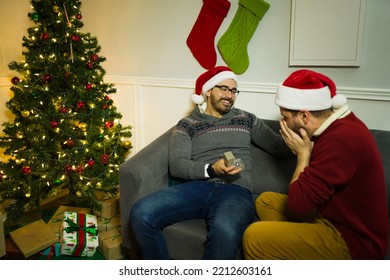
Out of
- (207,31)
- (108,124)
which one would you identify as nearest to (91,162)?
(108,124)

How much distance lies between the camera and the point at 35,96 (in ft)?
7.90

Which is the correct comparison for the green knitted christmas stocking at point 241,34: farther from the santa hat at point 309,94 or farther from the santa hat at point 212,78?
the santa hat at point 309,94

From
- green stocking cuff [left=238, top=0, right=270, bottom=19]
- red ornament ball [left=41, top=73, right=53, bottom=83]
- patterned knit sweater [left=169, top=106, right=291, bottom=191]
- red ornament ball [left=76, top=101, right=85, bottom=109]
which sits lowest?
patterned knit sweater [left=169, top=106, right=291, bottom=191]

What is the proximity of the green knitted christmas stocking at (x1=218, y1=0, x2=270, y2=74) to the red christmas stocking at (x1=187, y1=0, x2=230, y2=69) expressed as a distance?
0.30 ft

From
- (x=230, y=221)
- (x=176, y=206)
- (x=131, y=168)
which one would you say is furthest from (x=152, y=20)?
(x=230, y=221)

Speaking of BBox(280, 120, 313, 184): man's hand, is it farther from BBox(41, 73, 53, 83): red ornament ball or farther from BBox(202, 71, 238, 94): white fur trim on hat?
BBox(41, 73, 53, 83): red ornament ball

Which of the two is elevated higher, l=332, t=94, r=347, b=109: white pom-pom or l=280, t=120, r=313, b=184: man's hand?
l=332, t=94, r=347, b=109: white pom-pom

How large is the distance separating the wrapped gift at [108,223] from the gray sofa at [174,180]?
0.91 ft

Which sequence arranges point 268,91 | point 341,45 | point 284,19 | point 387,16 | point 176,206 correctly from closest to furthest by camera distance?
point 176,206 < point 387,16 < point 341,45 < point 284,19 < point 268,91

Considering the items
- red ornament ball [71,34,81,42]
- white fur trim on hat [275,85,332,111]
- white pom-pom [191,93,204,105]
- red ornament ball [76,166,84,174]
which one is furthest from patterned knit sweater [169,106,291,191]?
red ornament ball [71,34,81,42]

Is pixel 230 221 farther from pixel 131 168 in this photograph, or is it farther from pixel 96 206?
pixel 96 206

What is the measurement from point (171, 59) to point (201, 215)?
1.49 metres

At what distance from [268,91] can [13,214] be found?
209 centimetres

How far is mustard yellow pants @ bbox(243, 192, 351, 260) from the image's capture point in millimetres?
1331
